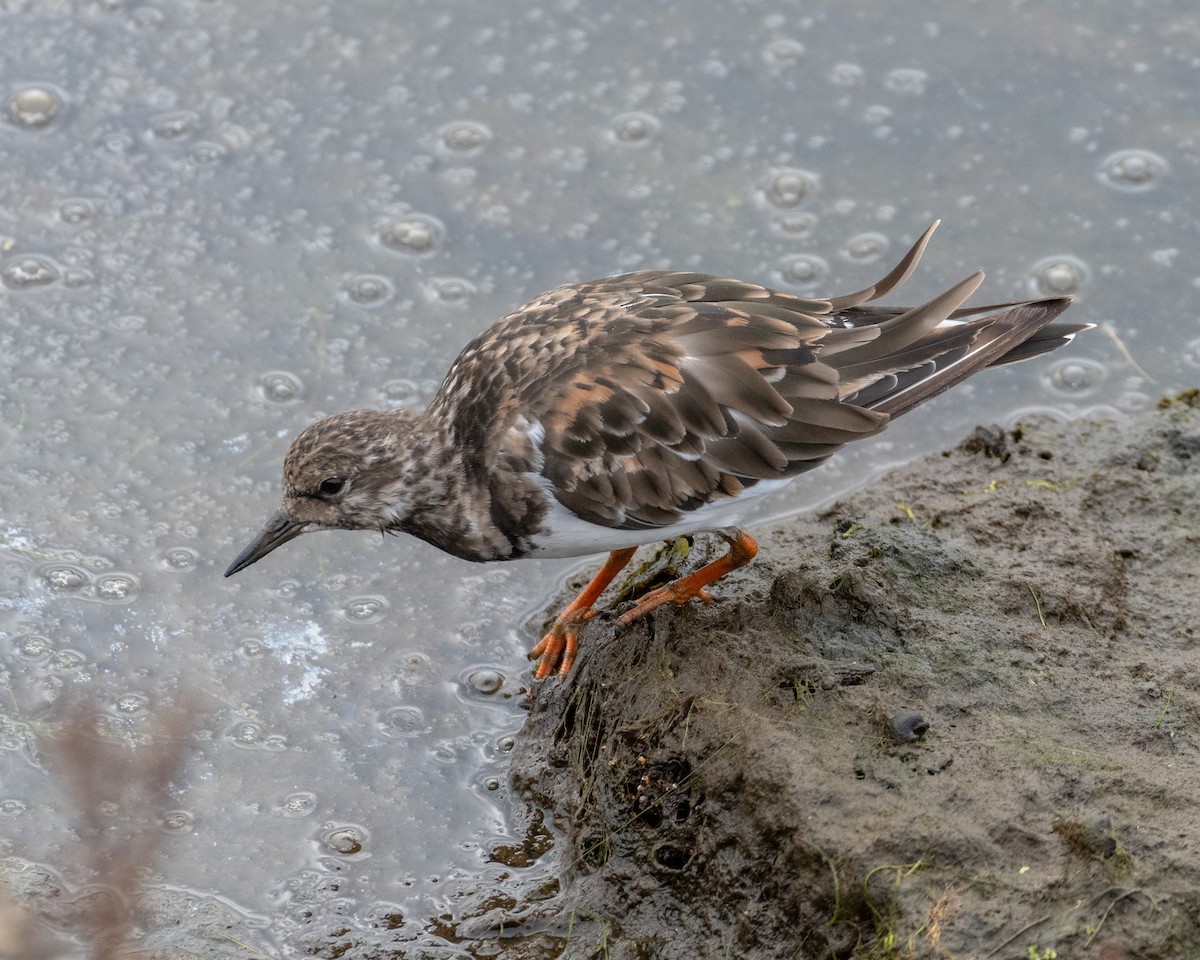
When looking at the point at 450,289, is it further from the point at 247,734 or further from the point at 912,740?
the point at 912,740

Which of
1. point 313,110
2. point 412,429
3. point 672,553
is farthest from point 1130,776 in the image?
point 313,110

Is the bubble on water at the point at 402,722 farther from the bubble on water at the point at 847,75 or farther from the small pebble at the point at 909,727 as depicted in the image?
the bubble on water at the point at 847,75

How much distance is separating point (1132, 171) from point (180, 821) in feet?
16.5

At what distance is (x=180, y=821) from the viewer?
4016mm

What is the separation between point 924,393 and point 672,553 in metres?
1.04

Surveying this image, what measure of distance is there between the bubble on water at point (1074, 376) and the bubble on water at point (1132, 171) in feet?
3.37

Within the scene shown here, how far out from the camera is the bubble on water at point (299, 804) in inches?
161

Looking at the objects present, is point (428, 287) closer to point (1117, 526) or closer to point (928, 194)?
point (928, 194)

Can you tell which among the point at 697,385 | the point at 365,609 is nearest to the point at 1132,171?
the point at 697,385

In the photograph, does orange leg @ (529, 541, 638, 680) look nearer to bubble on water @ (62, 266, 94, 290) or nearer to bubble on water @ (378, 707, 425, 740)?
bubble on water @ (378, 707, 425, 740)

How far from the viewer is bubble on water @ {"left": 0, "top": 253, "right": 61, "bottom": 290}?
5613 millimetres

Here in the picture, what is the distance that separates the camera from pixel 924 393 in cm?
415

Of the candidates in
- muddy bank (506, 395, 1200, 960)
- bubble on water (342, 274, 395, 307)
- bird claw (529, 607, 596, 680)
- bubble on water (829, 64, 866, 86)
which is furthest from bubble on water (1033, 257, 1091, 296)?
bubble on water (342, 274, 395, 307)

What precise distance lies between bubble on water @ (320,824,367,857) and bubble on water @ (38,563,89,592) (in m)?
1.39
